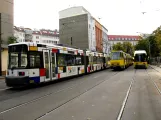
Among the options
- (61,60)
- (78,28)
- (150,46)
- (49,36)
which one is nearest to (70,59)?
(61,60)

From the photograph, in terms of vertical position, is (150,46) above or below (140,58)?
above

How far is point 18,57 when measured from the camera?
624 inches

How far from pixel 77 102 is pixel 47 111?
205cm

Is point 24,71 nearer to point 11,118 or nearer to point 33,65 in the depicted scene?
Result: point 33,65

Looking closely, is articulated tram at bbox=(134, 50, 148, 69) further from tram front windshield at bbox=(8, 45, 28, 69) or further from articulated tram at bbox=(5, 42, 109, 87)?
tram front windshield at bbox=(8, 45, 28, 69)

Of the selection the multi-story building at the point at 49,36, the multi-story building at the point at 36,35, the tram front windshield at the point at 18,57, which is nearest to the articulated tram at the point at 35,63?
the tram front windshield at the point at 18,57

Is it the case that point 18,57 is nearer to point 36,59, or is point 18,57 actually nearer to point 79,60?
point 36,59

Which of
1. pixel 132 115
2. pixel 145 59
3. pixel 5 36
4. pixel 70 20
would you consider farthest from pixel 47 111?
pixel 70 20

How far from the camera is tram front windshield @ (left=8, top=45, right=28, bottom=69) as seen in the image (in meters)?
15.8

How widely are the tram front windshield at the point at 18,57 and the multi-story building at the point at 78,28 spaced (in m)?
59.7

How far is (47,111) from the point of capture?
28.3 ft

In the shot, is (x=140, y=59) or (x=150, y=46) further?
(x=150, y=46)

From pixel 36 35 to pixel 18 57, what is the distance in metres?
110

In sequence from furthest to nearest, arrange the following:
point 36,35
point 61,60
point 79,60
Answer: point 36,35
point 79,60
point 61,60
